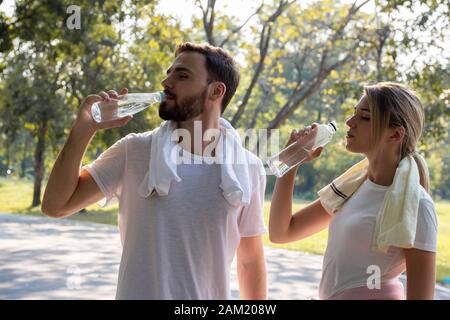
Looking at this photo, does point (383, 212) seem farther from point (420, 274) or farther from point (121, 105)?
point (121, 105)

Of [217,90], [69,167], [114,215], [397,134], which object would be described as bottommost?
[114,215]

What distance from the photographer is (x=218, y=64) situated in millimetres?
1815

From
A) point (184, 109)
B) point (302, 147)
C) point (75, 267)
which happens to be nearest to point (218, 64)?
point (184, 109)

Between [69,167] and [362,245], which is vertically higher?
[69,167]

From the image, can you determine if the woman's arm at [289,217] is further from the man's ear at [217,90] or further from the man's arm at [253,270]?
the man's ear at [217,90]

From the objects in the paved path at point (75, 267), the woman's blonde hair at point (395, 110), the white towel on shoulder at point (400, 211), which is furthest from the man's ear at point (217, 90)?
the paved path at point (75, 267)

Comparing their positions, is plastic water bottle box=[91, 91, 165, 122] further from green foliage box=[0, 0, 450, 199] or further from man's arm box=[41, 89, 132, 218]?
green foliage box=[0, 0, 450, 199]

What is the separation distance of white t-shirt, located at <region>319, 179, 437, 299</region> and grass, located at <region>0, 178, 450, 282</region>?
719 centimetres

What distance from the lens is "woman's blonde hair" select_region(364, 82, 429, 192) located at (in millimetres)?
1636

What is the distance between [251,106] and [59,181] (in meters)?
16.3

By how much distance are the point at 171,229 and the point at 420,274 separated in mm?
539
